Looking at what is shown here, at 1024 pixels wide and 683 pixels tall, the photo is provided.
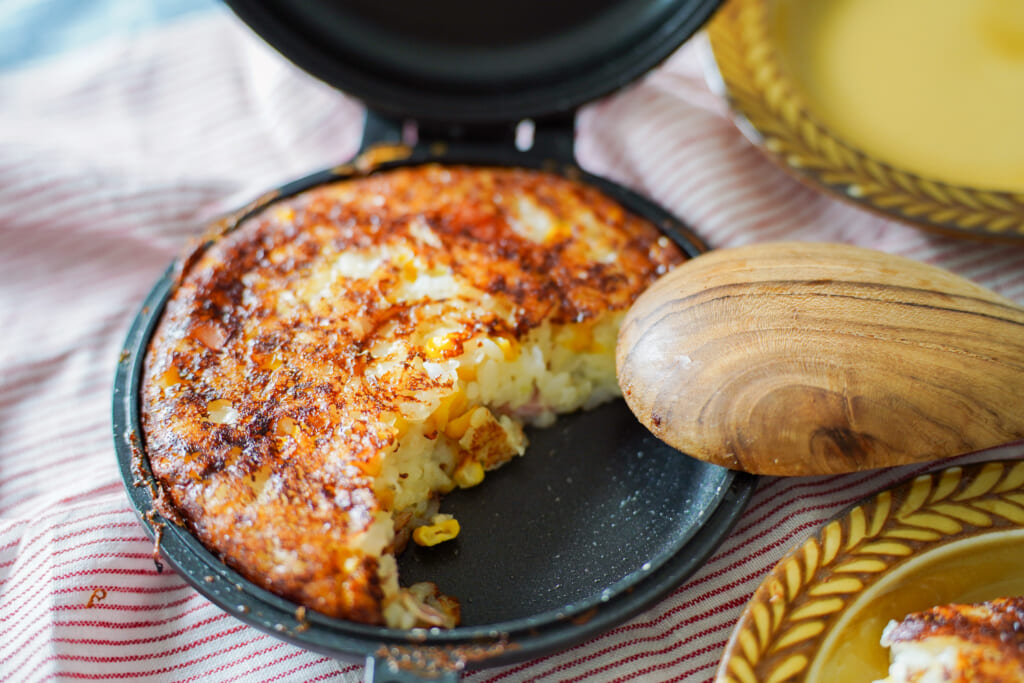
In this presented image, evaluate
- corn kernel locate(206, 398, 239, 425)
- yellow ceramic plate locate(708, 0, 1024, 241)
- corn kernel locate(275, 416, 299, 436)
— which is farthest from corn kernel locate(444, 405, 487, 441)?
yellow ceramic plate locate(708, 0, 1024, 241)

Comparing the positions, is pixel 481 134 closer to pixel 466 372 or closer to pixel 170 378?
pixel 466 372

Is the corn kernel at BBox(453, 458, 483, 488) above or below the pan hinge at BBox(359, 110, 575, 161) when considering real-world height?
below

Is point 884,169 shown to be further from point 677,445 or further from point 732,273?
point 677,445

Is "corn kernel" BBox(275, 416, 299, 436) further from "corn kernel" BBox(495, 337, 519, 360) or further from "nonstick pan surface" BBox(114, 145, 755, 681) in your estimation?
"corn kernel" BBox(495, 337, 519, 360)

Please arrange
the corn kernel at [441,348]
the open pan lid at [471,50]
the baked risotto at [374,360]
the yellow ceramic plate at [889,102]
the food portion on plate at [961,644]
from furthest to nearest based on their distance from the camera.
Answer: the open pan lid at [471,50], the yellow ceramic plate at [889,102], the corn kernel at [441,348], the baked risotto at [374,360], the food portion on plate at [961,644]

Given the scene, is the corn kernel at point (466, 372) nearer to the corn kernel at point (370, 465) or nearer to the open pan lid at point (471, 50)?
the corn kernel at point (370, 465)

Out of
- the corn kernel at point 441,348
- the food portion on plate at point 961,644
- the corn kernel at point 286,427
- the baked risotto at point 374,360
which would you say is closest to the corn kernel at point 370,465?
the baked risotto at point 374,360
